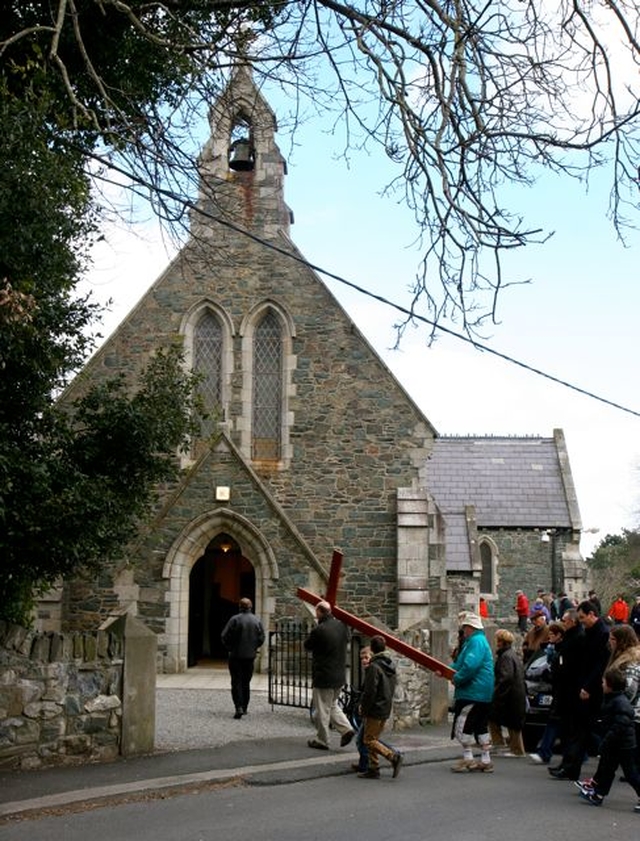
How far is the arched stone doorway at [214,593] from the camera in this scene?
23406 millimetres

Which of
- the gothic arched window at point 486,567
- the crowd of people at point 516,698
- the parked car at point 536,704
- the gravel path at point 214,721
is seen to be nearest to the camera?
the crowd of people at point 516,698

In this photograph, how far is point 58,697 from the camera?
10336 mm

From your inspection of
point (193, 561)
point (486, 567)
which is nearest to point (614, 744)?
point (193, 561)

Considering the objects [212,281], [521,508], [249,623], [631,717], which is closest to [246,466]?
[212,281]

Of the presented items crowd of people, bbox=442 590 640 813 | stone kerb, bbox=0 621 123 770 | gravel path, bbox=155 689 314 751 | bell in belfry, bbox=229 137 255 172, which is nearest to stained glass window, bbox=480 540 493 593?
bell in belfry, bbox=229 137 255 172

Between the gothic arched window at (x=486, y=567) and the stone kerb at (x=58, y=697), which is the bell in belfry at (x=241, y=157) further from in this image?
the gothic arched window at (x=486, y=567)

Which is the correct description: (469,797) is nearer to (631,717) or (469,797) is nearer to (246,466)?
(631,717)

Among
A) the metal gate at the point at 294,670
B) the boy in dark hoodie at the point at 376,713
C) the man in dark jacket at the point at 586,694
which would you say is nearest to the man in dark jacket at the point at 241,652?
the metal gate at the point at 294,670

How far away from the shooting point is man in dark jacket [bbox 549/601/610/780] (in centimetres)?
1062

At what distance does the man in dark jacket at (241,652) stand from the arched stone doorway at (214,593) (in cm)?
790

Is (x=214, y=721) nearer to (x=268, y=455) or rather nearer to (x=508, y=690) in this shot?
(x=508, y=690)

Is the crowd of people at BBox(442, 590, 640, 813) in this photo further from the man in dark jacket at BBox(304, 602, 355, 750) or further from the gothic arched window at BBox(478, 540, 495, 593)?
the gothic arched window at BBox(478, 540, 495, 593)

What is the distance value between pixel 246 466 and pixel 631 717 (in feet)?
39.1

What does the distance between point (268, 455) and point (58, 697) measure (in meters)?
11.6
